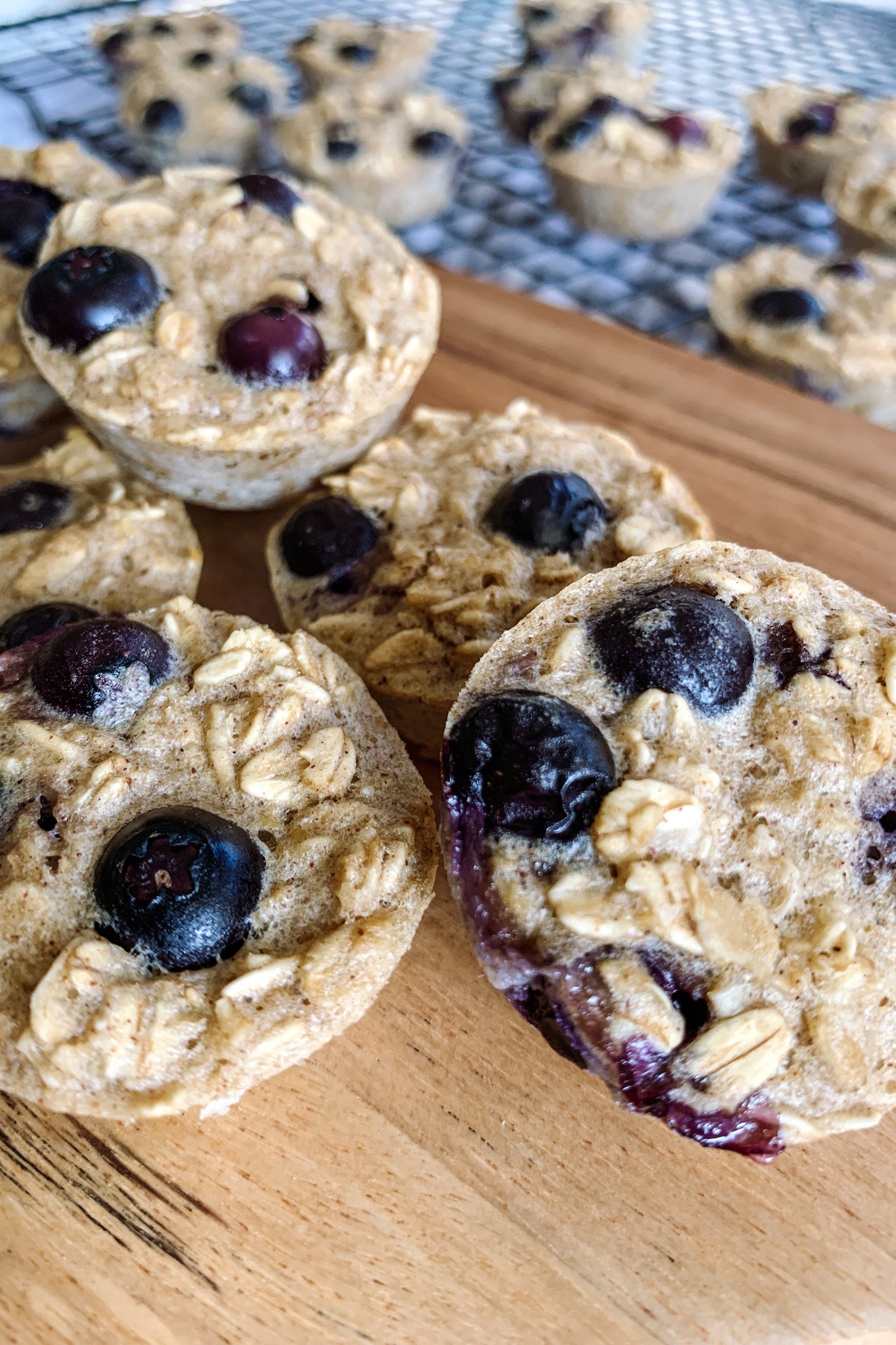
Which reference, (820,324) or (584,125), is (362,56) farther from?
(820,324)

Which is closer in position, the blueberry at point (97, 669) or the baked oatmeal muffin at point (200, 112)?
the blueberry at point (97, 669)

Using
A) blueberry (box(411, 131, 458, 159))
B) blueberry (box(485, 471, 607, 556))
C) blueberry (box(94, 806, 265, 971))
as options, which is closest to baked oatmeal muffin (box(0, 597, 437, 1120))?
blueberry (box(94, 806, 265, 971))

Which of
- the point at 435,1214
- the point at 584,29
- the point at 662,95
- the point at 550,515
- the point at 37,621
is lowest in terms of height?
the point at 435,1214

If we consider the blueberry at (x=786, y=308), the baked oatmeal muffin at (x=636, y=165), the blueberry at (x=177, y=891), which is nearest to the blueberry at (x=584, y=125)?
the baked oatmeal muffin at (x=636, y=165)

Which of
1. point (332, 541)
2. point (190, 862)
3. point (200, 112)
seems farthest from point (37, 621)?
point (200, 112)

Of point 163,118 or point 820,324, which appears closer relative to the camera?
point 820,324

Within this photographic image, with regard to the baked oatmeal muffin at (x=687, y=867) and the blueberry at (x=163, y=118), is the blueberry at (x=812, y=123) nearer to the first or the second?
the blueberry at (x=163, y=118)
